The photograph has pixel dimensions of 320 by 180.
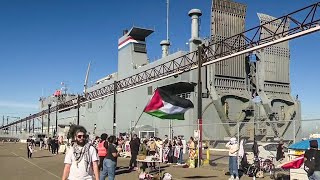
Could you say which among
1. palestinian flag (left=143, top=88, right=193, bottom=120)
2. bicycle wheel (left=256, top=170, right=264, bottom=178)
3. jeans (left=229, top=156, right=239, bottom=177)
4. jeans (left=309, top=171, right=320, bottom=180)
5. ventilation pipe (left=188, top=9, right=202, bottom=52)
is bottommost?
bicycle wheel (left=256, top=170, right=264, bottom=178)

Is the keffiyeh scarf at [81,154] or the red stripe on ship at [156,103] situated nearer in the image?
the keffiyeh scarf at [81,154]

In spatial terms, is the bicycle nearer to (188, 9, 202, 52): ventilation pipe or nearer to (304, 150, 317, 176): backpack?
(304, 150, 317, 176): backpack

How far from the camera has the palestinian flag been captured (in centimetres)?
1831

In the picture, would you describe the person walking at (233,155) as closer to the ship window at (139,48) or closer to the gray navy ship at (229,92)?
the gray navy ship at (229,92)

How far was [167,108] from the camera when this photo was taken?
18422mm

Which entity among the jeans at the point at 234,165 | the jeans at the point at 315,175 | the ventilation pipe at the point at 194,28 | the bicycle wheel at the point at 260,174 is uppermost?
the ventilation pipe at the point at 194,28

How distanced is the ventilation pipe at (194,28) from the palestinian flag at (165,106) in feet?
97.9

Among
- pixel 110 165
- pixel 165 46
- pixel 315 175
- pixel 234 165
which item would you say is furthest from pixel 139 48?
pixel 315 175

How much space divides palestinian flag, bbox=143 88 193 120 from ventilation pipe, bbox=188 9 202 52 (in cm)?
→ 2983

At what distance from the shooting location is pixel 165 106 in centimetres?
1838

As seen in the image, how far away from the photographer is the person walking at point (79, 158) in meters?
5.89

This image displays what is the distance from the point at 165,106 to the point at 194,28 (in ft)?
104

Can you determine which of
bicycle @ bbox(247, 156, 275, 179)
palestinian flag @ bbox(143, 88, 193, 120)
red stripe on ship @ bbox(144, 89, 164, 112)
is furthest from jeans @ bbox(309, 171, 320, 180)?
red stripe on ship @ bbox(144, 89, 164, 112)

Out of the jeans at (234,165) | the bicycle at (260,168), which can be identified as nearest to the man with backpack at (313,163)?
the jeans at (234,165)
